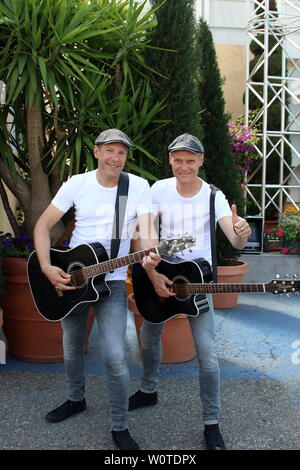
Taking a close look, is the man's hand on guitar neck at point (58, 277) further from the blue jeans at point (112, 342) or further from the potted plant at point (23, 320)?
the potted plant at point (23, 320)

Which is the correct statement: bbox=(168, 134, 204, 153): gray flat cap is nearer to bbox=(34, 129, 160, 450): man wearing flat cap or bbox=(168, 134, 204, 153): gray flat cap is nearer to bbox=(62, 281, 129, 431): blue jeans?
bbox=(34, 129, 160, 450): man wearing flat cap

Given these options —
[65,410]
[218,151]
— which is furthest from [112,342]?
[218,151]

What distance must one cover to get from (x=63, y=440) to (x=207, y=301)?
1136mm

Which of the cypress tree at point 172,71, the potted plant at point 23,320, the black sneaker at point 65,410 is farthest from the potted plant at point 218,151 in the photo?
the black sneaker at point 65,410

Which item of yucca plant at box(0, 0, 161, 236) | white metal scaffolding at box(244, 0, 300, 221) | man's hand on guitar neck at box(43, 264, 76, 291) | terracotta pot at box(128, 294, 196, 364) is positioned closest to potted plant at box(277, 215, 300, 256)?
white metal scaffolding at box(244, 0, 300, 221)

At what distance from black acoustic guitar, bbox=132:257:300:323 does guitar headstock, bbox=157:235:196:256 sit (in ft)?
0.38

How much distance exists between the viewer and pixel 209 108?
19.9 feet

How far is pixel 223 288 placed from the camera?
2635mm

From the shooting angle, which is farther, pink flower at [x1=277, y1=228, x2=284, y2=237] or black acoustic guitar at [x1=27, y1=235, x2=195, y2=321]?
pink flower at [x1=277, y1=228, x2=284, y2=237]

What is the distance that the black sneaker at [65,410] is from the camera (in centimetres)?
309

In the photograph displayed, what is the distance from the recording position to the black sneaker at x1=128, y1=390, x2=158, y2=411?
3277 millimetres

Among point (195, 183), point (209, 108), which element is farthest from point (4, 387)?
point (209, 108)

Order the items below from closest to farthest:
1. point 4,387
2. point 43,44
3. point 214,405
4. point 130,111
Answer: point 214,405 < point 4,387 < point 43,44 < point 130,111

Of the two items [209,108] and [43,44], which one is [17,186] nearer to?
[43,44]
